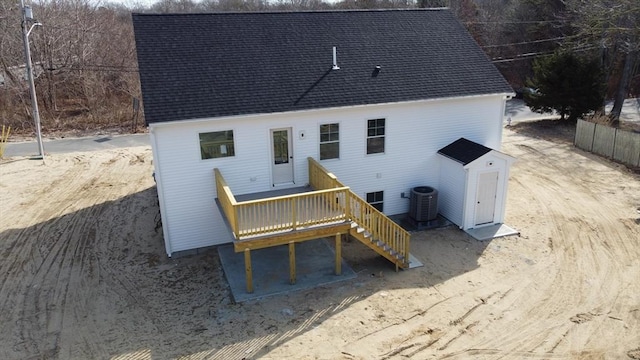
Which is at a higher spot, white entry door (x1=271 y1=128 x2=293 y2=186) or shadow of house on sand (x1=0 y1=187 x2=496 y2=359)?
white entry door (x1=271 y1=128 x2=293 y2=186)

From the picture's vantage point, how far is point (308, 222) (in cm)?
1163

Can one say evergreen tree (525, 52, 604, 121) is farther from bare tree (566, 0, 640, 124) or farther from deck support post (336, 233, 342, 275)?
deck support post (336, 233, 342, 275)

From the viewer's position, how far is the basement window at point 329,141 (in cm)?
1423

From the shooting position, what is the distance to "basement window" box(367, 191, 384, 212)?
50.5 feet

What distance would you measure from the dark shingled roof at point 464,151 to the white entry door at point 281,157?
493 centimetres

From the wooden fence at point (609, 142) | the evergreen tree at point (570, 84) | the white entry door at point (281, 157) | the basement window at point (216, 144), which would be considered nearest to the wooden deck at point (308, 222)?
the basement window at point (216, 144)

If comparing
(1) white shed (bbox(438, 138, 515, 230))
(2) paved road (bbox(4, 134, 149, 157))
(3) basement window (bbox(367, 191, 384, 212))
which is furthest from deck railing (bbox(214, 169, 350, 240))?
(2) paved road (bbox(4, 134, 149, 157))

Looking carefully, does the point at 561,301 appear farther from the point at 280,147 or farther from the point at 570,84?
the point at 570,84

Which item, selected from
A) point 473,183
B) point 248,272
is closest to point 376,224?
point 248,272

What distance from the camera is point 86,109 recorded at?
34094 millimetres

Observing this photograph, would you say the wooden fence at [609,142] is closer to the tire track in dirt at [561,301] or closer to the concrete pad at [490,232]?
the tire track in dirt at [561,301]

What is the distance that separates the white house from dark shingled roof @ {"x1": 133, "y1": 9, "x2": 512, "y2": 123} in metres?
0.04

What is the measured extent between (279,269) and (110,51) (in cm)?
3357

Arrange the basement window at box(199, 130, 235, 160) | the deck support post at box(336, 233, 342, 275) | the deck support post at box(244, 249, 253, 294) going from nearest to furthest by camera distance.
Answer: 1. the deck support post at box(244, 249, 253, 294)
2. the deck support post at box(336, 233, 342, 275)
3. the basement window at box(199, 130, 235, 160)
